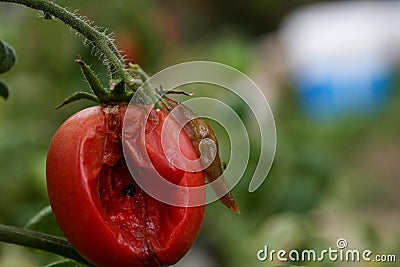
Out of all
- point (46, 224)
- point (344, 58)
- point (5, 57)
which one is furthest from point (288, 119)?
point (5, 57)

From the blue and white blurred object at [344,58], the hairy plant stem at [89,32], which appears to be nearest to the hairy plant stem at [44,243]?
the hairy plant stem at [89,32]

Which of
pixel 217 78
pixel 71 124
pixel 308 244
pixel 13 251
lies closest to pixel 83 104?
pixel 13 251

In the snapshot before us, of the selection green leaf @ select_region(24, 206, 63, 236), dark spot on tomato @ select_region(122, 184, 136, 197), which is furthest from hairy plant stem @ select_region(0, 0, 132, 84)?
green leaf @ select_region(24, 206, 63, 236)

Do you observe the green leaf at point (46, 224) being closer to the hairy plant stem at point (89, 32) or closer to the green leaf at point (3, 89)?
the green leaf at point (3, 89)

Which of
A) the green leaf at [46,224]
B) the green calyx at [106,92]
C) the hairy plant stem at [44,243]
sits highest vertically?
the green calyx at [106,92]

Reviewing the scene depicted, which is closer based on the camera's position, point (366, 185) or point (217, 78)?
point (217, 78)

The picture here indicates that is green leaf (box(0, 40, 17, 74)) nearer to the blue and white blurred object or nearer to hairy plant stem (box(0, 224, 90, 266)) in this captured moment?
hairy plant stem (box(0, 224, 90, 266))

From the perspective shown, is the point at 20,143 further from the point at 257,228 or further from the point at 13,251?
the point at 257,228
